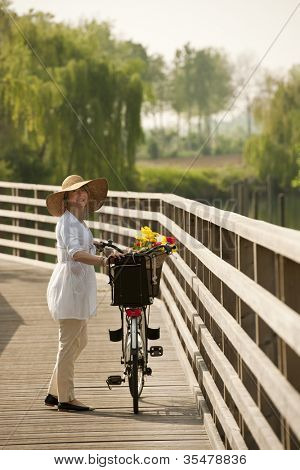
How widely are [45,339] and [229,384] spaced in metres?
5.08

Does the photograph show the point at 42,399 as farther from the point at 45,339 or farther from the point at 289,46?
the point at 289,46

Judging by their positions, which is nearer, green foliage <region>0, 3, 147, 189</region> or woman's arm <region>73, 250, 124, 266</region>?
woman's arm <region>73, 250, 124, 266</region>

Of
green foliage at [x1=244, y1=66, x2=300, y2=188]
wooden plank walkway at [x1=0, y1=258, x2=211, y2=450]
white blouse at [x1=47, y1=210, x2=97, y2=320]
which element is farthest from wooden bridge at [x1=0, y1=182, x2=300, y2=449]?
green foliage at [x1=244, y1=66, x2=300, y2=188]

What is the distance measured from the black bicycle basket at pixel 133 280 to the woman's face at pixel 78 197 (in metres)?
0.45

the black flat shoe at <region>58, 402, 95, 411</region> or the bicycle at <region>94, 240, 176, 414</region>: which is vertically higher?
the bicycle at <region>94, 240, 176, 414</region>

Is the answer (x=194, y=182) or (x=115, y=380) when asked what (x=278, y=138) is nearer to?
(x=194, y=182)

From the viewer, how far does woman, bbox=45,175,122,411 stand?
6.97 m

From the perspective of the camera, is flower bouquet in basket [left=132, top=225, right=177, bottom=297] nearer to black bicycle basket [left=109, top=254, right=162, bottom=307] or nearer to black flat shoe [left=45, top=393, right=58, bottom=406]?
black bicycle basket [left=109, top=254, right=162, bottom=307]

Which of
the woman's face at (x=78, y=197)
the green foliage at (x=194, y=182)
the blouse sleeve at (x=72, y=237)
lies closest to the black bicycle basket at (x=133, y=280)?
the blouse sleeve at (x=72, y=237)

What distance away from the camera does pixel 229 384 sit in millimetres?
5340

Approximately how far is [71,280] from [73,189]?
55cm

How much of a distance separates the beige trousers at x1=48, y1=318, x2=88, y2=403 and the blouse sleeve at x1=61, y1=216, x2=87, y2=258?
0.49 meters

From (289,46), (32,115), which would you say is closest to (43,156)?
(32,115)

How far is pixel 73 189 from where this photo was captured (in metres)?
6.99
